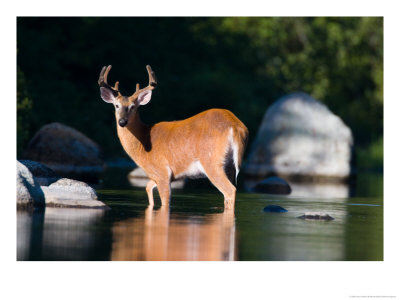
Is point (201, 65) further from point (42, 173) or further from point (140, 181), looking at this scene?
point (42, 173)

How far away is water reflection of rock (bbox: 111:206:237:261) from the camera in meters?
7.79

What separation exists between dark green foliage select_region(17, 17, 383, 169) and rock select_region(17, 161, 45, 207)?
10630mm

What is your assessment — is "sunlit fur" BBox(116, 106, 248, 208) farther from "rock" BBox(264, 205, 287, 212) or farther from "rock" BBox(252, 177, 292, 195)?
"rock" BBox(252, 177, 292, 195)

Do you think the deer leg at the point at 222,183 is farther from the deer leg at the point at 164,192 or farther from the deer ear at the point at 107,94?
the deer ear at the point at 107,94

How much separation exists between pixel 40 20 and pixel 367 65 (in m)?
18.1

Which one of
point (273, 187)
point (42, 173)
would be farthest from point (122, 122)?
point (273, 187)

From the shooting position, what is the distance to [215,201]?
13.3 meters

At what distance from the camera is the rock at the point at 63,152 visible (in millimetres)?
19984

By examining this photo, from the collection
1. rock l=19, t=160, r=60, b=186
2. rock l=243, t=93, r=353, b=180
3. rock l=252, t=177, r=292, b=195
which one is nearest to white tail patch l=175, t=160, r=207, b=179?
rock l=19, t=160, r=60, b=186

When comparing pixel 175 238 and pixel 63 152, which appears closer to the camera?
pixel 175 238

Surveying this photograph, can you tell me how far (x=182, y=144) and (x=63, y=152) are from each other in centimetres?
888

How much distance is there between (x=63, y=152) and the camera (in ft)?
66.4

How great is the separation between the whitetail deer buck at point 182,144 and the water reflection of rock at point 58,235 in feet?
5.30
